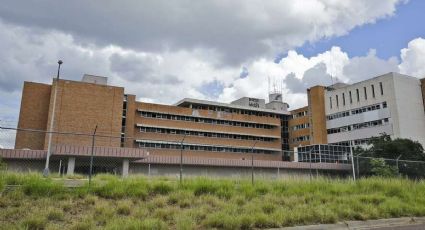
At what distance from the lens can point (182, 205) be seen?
10.6m

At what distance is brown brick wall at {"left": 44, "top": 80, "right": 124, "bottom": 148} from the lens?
205 feet

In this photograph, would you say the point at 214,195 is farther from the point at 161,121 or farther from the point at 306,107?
the point at 306,107

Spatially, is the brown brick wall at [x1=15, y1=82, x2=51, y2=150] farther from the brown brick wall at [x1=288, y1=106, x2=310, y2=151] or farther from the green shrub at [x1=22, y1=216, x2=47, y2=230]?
the green shrub at [x1=22, y1=216, x2=47, y2=230]

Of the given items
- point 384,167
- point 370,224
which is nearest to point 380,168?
point 384,167

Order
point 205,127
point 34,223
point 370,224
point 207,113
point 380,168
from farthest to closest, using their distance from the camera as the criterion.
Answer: point 207,113 < point 205,127 < point 380,168 < point 370,224 < point 34,223

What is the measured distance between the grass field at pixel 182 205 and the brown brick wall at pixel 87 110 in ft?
169

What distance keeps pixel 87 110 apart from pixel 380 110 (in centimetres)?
5411

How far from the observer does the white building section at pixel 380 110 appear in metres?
66.9

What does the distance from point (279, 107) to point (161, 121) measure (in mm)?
37521

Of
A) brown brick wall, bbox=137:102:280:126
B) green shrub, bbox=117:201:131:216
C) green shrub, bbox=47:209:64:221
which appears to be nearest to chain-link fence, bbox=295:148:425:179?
green shrub, bbox=117:201:131:216

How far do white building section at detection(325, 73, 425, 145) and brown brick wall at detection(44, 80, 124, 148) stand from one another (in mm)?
45562

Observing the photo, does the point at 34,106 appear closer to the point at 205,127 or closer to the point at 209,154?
the point at 205,127

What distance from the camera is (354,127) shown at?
73.9 m

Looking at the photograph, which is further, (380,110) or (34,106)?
(380,110)
